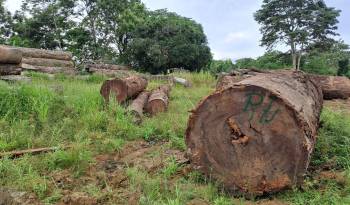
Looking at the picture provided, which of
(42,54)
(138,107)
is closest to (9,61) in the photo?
(138,107)

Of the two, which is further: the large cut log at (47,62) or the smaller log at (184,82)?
the large cut log at (47,62)

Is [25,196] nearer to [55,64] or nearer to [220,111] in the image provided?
[220,111]

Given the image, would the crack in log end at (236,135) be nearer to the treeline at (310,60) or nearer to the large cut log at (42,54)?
the large cut log at (42,54)

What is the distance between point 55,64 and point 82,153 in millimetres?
10279

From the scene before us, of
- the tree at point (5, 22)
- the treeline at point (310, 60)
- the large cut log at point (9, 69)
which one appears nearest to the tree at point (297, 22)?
the treeline at point (310, 60)

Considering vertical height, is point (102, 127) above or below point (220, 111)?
below

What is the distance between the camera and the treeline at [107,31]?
1013 inches

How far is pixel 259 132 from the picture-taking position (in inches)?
141

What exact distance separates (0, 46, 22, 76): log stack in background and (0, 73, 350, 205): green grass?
2.35 meters

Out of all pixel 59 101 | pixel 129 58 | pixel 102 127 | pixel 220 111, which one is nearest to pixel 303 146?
pixel 220 111

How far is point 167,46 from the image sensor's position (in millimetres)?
25094

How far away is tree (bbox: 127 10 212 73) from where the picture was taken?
982 inches

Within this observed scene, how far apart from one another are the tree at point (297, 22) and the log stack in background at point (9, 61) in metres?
25.8

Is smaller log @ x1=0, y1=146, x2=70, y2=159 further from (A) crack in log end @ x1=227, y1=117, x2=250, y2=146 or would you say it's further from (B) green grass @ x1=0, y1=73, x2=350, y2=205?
(A) crack in log end @ x1=227, y1=117, x2=250, y2=146
